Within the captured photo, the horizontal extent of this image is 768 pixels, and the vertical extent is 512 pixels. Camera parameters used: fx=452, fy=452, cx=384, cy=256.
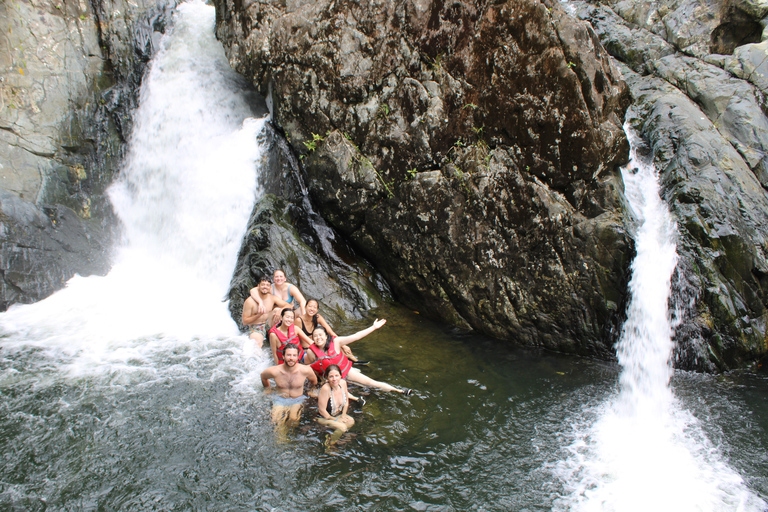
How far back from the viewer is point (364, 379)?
256 inches

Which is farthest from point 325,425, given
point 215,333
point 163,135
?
point 163,135

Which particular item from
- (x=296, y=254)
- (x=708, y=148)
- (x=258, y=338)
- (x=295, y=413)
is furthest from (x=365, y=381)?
(x=708, y=148)

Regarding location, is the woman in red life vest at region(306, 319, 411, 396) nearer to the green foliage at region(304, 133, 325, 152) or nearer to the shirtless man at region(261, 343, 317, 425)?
the shirtless man at region(261, 343, 317, 425)

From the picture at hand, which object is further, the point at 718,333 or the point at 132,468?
the point at 718,333

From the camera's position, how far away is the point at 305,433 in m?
5.40

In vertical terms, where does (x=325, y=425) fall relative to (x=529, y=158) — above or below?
below

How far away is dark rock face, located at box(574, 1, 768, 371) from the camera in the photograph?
717cm

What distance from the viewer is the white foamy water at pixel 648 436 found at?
14.9ft

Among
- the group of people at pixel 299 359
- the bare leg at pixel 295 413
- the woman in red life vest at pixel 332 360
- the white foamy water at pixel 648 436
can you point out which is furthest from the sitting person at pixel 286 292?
the white foamy water at pixel 648 436

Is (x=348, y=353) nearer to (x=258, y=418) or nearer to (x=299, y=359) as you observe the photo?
(x=299, y=359)

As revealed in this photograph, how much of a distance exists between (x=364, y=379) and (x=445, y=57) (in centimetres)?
586

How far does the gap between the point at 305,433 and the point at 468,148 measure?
549 centimetres

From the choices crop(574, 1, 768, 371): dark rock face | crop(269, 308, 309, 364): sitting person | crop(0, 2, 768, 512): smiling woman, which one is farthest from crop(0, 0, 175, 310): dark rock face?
crop(574, 1, 768, 371): dark rock face

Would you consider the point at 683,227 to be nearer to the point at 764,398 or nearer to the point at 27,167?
the point at 764,398
